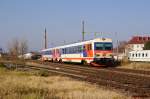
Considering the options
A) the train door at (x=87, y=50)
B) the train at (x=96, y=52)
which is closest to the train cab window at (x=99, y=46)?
the train at (x=96, y=52)

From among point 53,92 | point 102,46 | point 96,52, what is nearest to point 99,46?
point 102,46

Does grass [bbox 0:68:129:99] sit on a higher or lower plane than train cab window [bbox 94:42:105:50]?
lower

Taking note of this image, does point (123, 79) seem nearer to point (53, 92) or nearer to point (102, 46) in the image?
point (53, 92)

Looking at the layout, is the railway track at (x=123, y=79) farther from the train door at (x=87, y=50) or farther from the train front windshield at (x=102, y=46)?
the train door at (x=87, y=50)

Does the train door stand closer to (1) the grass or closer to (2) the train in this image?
(2) the train

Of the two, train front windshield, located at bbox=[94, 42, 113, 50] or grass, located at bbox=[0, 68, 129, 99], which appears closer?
grass, located at bbox=[0, 68, 129, 99]

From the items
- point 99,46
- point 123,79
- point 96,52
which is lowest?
point 123,79

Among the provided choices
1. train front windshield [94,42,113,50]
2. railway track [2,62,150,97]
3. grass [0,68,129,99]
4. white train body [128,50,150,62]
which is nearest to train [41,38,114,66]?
train front windshield [94,42,113,50]

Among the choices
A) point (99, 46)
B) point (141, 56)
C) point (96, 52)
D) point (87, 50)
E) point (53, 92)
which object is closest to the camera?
point (53, 92)

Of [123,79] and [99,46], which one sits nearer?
A: [123,79]

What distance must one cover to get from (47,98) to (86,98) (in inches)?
54.4

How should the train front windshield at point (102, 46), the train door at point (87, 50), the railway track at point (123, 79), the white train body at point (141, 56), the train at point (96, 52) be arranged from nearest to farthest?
the railway track at point (123, 79)
the train at point (96, 52)
the train front windshield at point (102, 46)
the train door at point (87, 50)
the white train body at point (141, 56)

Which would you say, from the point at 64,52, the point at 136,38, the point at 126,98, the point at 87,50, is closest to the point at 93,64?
the point at 87,50

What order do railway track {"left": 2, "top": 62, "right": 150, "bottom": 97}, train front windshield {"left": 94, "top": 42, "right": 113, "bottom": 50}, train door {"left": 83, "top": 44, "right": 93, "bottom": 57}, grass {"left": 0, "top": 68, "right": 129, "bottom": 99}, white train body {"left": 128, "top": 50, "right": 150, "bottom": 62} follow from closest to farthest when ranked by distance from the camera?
grass {"left": 0, "top": 68, "right": 129, "bottom": 99} < railway track {"left": 2, "top": 62, "right": 150, "bottom": 97} < train front windshield {"left": 94, "top": 42, "right": 113, "bottom": 50} < train door {"left": 83, "top": 44, "right": 93, "bottom": 57} < white train body {"left": 128, "top": 50, "right": 150, "bottom": 62}
